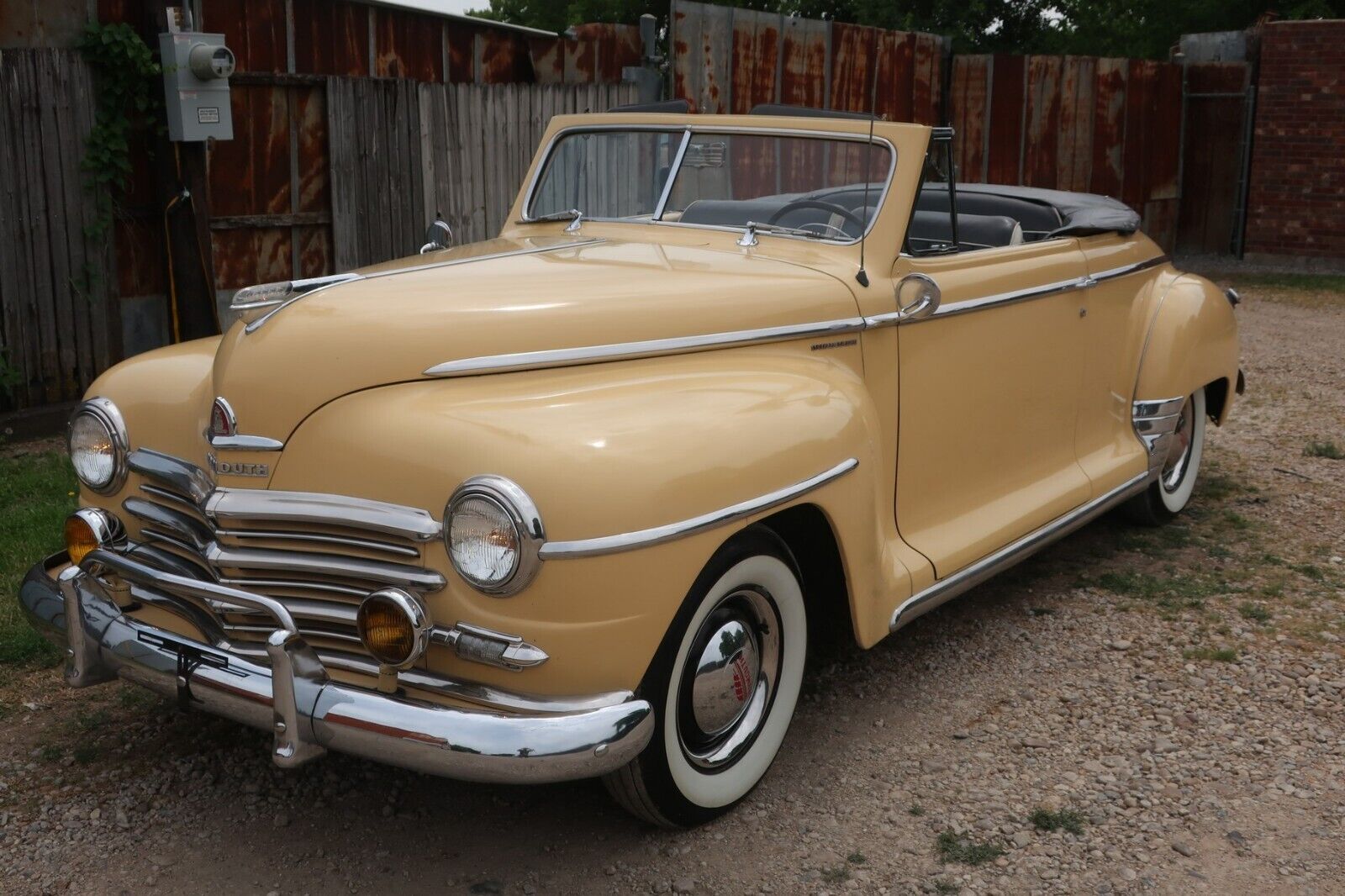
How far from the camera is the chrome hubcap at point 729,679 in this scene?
9.60ft

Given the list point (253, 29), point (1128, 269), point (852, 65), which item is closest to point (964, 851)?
point (1128, 269)

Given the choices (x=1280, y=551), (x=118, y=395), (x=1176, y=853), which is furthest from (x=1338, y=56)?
(x=118, y=395)

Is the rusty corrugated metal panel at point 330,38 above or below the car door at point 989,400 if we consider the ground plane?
above

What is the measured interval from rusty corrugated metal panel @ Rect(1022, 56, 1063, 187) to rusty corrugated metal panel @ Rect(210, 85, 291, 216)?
→ 7712 millimetres

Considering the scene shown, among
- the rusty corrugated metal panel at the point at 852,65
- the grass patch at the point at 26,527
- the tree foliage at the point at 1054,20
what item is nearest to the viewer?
the grass patch at the point at 26,527

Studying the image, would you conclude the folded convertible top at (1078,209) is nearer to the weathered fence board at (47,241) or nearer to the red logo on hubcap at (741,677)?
the red logo on hubcap at (741,677)

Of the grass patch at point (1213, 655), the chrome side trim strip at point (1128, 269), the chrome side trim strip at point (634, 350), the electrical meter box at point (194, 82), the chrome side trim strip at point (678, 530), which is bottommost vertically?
the grass patch at point (1213, 655)

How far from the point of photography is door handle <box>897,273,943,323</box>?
141 inches

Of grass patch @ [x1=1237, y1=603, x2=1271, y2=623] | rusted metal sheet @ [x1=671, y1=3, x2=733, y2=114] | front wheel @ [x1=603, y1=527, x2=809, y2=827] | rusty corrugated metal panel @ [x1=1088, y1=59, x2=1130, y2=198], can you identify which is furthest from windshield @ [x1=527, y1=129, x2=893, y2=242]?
rusty corrugated metal panel @ [x1=1088, y1=59, x2=1130, y2=198]

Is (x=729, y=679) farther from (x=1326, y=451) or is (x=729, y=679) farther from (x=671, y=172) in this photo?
(x=1326, y=451)

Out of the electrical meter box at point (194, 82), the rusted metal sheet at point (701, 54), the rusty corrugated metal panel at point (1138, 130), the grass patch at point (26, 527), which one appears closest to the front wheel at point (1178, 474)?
the grass patch at point (26, 527)

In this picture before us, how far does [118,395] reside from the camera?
10.6ft

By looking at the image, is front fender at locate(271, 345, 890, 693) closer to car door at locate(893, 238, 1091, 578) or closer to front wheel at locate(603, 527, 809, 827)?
front wheel at locate(603, 527, 809, 827)

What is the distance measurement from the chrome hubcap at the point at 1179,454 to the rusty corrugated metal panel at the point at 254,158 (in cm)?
495
